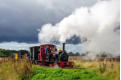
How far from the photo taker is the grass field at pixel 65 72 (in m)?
6.92

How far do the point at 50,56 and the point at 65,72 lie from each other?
563 centimetres

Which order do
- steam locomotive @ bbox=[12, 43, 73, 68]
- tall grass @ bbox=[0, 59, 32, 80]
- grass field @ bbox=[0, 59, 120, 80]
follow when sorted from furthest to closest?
1. steam locomotive @ bbox=[12, 43, 73, 68]
2. tall grass @ bbox=[0, 59, 32, 80]
3. grass field @ bbox=[0, 59, 120, 80]

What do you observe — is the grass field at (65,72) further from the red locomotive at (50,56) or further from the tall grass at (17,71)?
the red locomotive at (50,56)

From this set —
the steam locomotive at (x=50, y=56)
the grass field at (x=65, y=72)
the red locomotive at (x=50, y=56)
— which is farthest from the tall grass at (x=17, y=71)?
the red locomotive at (x=50, y=56)

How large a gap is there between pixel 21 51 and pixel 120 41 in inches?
792

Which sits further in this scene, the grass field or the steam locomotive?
the steam locomotive

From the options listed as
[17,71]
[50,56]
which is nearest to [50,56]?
[50,56]

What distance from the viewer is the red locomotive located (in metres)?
13.8

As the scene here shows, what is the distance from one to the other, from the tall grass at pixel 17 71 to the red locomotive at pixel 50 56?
311 cm

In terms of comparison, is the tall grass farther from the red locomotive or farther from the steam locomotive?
the red locomotive

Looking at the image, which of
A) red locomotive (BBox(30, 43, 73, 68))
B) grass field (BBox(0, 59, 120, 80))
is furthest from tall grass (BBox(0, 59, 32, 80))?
red locomotive (BBox(30, 43, 73, 68))

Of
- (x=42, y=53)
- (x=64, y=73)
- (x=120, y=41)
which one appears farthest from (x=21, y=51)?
(x=120, y=41)

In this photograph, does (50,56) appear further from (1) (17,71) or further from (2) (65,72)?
(2) (65,72)

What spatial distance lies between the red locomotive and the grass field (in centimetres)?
306
